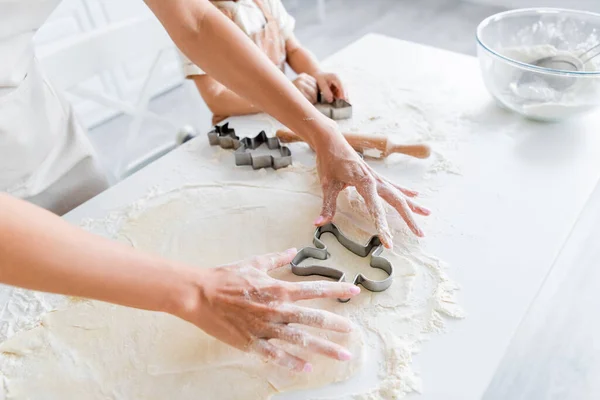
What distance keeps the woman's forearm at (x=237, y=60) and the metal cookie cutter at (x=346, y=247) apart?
0.65 ft

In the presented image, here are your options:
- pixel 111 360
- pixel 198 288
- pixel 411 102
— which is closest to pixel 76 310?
pixel 111 360

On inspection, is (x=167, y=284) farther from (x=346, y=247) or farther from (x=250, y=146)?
(x=250, y=146)

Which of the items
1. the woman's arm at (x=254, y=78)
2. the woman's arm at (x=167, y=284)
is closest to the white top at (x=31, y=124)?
the woman's arm at (x=254, y=78)

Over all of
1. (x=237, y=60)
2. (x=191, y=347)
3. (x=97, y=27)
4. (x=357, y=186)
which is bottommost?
(x=97, y=27)

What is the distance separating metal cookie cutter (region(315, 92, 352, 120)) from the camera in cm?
106

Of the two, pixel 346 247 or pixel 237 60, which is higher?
pixel 237 60

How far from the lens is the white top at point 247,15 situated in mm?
1129

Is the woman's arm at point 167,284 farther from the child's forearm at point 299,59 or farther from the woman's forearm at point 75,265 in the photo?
the child's forearm at point 299,59

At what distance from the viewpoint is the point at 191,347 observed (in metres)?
0.63

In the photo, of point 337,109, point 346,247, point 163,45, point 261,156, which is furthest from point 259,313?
point 163,45

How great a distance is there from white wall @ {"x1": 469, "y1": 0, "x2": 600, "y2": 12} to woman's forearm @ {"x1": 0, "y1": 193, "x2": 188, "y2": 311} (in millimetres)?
3181

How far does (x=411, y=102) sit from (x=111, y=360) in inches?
31.6

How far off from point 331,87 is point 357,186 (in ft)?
1.28

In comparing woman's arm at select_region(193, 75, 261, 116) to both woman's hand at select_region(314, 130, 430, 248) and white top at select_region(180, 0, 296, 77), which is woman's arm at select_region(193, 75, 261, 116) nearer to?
white top at select_region(180, 0, 296, 77)
